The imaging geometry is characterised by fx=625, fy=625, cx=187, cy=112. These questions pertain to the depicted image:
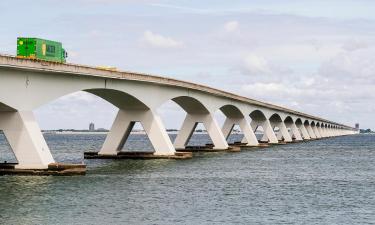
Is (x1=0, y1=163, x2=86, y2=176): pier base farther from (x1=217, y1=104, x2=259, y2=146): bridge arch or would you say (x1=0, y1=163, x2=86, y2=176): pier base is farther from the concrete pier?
(x1=217, y1=104, x2=259, y2=146): bridge arch

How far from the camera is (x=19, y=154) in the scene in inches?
1983

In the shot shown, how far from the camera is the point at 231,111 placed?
116125 mm

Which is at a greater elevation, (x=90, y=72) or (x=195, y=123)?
(x=90, y=72)

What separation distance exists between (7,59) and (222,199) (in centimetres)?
1980

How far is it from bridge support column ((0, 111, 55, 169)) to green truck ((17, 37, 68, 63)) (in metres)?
5.24

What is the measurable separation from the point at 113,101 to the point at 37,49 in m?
21.6

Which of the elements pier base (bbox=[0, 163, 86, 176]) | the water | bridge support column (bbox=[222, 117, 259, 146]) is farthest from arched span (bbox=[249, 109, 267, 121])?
pier base (bbox=[0, 163, 86, 176])

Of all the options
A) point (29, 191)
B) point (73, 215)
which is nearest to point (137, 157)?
point (29, 191)

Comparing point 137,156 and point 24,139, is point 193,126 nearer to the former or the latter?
point 137,156

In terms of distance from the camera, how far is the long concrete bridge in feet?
164

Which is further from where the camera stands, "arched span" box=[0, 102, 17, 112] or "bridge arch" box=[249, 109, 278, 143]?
"bridge arch" box=[249, 109, 278, 143]

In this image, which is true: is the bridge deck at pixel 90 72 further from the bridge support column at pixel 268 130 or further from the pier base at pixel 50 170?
the bridge support column at pixel 268 130

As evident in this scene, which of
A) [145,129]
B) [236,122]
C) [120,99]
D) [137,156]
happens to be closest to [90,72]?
[120,99]

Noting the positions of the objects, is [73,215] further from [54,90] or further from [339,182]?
[339,182]
